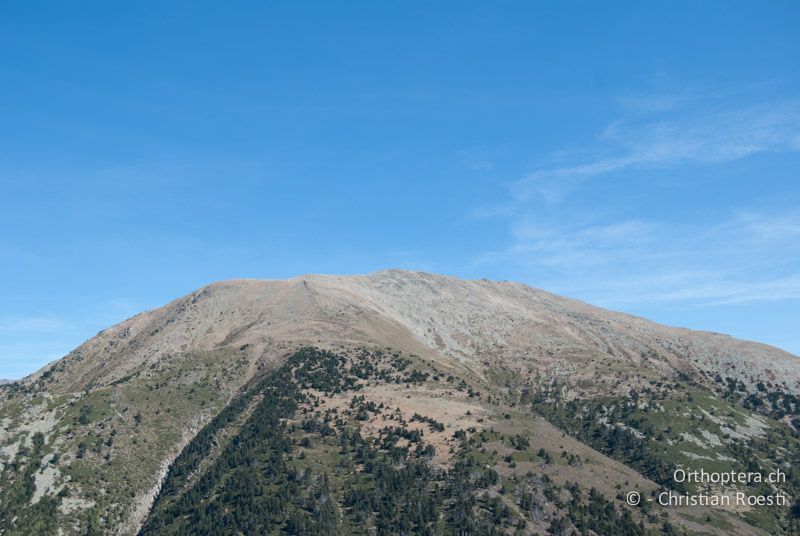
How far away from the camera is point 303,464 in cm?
15500

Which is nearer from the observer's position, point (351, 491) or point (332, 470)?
point (351, 491)

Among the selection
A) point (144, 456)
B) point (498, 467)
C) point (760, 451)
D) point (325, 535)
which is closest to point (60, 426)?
point (144, 456)

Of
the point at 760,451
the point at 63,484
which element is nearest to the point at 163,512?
the point at 63,484

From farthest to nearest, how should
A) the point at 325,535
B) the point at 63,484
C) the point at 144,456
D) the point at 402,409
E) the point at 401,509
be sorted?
the point at 402,409 → the point at 144,456 → the point at 63,484 → the point at 401,509 → the point at 325,535

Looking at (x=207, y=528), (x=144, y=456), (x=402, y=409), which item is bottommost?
(x=207, y=528)

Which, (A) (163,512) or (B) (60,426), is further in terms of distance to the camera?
(B) (60,426)

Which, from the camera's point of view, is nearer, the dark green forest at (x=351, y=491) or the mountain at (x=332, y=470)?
the dark green forest at (x=351, y=491)

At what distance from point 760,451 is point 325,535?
147331mm

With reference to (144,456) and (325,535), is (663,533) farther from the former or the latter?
(144,456)

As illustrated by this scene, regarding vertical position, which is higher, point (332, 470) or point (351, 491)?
point (332, 470)

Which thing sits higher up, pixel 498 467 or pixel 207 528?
pixel 498 467

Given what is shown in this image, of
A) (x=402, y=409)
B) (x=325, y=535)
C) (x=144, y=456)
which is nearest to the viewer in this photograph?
(x=325, y=535)

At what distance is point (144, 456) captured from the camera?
552ft

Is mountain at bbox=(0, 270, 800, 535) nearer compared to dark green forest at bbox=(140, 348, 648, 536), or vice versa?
dark green forest at bbox=(140, 348, 648, 536)
